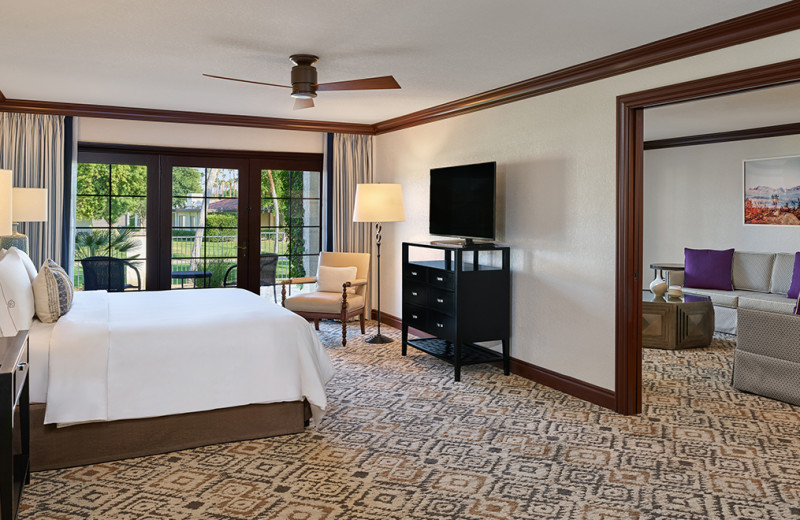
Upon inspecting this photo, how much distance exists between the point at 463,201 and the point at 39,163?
4.41 m

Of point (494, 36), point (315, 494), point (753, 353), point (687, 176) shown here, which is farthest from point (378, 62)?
point (687, 176)

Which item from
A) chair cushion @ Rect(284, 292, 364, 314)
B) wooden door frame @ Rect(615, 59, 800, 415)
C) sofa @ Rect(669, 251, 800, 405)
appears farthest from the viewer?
chair cushion @ Rect(284, 292, 364, 314)

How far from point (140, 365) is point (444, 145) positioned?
407 centimetres

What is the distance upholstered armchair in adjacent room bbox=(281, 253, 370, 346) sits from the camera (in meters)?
6.73

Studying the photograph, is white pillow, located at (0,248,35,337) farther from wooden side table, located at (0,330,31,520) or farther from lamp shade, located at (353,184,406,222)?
lamp shade, located at (353,184,406,222)

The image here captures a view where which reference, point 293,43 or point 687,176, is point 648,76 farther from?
point 687,176

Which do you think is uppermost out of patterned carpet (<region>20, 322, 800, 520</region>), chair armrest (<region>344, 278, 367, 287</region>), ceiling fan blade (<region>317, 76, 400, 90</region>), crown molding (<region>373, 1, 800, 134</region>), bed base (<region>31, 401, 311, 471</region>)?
crown molding (<region>373, 1, 800, 134</region>)

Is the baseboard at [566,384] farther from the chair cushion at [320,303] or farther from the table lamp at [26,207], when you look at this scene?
the table lamp at [26,207]

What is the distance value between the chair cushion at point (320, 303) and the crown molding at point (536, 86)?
7.00 feet

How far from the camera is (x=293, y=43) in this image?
14.0ft

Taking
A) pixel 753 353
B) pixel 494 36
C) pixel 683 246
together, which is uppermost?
pixel 494 36

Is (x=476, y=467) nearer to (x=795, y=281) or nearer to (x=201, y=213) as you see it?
(x=201, y=213)

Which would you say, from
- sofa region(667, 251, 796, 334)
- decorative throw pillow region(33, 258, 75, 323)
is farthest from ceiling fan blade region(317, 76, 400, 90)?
sofa region(667, 251, 796, 334)

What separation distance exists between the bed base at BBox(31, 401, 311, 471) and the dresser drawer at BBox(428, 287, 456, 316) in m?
1.82
